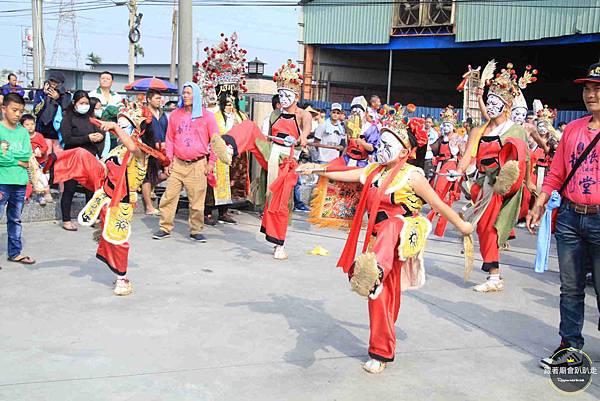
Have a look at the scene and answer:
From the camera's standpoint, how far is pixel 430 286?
6562 mm

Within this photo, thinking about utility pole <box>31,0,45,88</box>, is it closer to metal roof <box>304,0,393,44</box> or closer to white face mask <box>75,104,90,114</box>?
metal roof <box>304,0,393,44</box>

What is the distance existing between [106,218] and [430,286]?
10.5ft

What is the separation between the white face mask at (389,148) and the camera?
444 cm

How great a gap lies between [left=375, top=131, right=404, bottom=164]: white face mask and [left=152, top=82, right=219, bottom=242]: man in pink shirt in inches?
146

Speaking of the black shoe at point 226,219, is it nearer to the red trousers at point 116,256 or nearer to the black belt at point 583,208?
the red trousers at point 116,256

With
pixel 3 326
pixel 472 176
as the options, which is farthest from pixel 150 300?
pixel 472 176

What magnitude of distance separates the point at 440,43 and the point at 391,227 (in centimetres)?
1869

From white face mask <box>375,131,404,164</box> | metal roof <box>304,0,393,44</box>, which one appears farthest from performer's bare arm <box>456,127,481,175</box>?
metal roof <box>304,0,393,44</box>

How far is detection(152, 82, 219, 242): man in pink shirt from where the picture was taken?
7875 mm

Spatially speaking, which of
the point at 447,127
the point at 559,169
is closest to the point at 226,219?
the point at 447,127

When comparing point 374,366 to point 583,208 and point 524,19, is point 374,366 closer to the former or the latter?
point 583,208

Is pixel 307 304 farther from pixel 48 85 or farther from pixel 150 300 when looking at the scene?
pixel 48 85

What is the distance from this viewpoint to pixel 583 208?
427 cm

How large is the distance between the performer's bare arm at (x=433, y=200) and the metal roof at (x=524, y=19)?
15560mm
